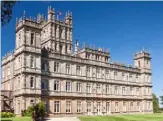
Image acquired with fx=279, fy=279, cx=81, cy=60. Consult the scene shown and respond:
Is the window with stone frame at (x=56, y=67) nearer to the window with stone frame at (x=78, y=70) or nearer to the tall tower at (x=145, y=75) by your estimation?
the window with stone frame at (x=78, y=70)

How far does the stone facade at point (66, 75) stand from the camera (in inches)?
1834

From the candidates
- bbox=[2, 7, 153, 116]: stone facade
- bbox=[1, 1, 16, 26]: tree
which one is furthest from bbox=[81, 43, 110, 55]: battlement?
bbox=[1, 1, 16, 26]: tree

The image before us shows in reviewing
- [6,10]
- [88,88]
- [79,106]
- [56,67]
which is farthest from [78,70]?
[6,10]

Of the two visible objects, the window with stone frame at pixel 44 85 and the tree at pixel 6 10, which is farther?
the window with stone frame at pixel 44 85

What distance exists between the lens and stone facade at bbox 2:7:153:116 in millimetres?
46594

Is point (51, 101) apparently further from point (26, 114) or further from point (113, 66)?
point (113, 66)

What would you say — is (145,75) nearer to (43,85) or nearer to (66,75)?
(66,75)

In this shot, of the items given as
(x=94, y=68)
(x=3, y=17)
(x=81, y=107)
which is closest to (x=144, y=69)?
(x=94, y=68)

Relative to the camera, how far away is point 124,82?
6481 cm

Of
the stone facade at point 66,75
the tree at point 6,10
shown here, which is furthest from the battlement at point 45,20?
the tree at point 6,10

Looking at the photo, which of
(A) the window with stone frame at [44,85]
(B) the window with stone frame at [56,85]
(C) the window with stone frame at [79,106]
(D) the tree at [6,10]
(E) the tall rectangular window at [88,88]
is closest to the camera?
(D) the tree at [6,10]

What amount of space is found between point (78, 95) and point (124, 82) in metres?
15.5

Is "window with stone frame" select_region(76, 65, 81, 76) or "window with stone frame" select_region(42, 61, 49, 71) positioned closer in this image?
"window with stone frame" select_region(42, 61, 49, 71)

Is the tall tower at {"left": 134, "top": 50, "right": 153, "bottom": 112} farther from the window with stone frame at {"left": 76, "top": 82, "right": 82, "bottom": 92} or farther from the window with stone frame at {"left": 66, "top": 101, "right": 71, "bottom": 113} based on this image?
the window with stone frame at {"left": 66, "top": 101, "right": 71, "bottom": 113}
